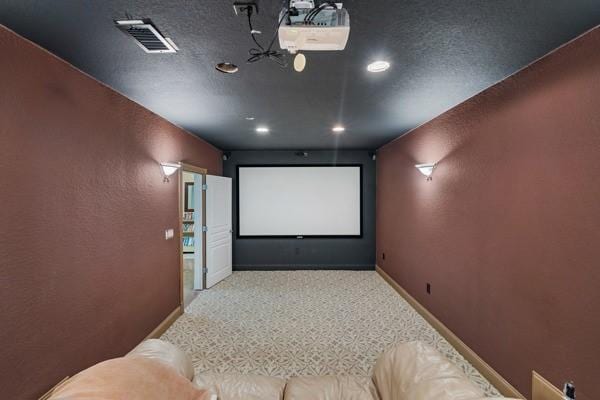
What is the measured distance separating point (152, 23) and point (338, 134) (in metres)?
3.30

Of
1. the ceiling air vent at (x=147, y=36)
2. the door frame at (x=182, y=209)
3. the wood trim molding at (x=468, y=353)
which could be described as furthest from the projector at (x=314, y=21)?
the door frame at (x=182, y=209)

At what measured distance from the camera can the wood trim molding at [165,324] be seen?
10.6 ft

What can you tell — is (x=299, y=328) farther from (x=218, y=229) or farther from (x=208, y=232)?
(x=218, y=229)

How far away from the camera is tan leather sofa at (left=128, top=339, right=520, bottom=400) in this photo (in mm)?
1405

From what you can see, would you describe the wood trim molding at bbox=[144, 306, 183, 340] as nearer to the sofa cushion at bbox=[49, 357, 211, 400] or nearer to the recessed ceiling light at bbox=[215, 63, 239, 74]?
the sofa cushion at bbox=[49, 357, 211, 400]

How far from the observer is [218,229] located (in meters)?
5.33

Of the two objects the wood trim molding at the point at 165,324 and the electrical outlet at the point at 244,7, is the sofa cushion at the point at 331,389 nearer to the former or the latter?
the electrical outlet at the point at 244,7

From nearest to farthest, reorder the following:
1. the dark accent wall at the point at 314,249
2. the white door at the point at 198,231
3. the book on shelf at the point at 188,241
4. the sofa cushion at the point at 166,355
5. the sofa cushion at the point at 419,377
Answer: the sofa cushion at the point at 419,377 < the sofa cushion at the point at 166,355 < the white door at the point at 198,231 < the dark accent wall at the point at 314,249 < the book on shelf at the point at 188,241

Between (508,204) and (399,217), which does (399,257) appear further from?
(508,204)

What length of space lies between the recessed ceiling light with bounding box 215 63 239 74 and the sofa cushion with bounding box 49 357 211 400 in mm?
1903

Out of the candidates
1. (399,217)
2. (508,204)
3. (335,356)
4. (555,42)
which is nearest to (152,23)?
(555,42)

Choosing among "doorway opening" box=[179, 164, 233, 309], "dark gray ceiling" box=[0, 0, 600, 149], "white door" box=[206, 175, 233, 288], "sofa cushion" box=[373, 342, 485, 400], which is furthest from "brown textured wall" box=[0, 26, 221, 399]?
"sofa cushion" box=[373, 342, 485, 400]

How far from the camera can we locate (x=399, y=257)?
4.83m

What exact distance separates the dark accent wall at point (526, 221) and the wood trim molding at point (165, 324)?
336cm
